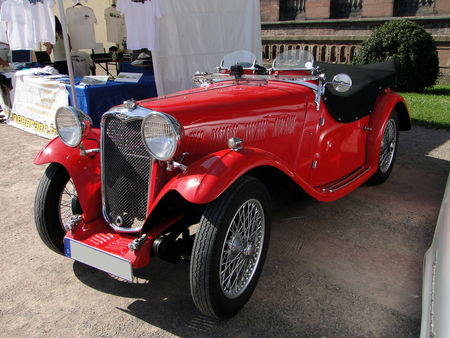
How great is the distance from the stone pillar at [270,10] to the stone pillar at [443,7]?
17.8 ft

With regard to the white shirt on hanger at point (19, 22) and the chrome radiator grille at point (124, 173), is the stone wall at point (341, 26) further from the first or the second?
the chrome radiator grille at point (124, 173)

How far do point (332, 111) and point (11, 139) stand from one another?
5.47 meters

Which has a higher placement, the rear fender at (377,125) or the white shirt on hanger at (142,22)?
the white shirt on hanger at (142,22)

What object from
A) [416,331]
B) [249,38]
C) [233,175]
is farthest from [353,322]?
[249,38]

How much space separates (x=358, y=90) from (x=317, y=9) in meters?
10.9

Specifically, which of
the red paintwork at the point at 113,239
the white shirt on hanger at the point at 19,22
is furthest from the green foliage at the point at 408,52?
the red paintwork at the point at 113,239

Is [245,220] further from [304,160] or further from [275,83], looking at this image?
[275,83]

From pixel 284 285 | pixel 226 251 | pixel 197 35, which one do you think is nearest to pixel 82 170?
pixel 226 251

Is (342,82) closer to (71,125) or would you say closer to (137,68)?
(71,125)

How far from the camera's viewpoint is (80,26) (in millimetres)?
8125

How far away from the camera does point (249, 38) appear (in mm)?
7348

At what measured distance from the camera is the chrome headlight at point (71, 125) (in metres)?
2.76

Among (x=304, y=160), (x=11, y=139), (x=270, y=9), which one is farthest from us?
(x=270, y=9)

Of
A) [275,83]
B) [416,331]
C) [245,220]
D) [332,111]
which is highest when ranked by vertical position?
[275,83]
